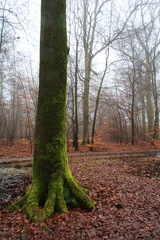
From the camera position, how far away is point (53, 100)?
340 cm

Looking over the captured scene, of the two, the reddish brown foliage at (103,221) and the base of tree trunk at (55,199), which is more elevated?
the base of tree trunk at (55,199)

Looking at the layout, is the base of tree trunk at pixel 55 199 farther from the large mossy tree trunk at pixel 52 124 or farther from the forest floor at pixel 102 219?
the forest floor at pixel 102 219

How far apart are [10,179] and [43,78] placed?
12.8ft

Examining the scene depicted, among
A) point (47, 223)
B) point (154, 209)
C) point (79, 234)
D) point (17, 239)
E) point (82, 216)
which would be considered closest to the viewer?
point (17, 239)

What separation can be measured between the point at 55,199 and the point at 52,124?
1597 millimetres

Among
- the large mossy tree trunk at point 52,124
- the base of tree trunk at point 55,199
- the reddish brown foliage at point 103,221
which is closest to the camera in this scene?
the reddish brown foliage at point 103,221

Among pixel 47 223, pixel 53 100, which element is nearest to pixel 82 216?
pixel 47 223

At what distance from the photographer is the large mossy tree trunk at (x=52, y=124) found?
3.20m

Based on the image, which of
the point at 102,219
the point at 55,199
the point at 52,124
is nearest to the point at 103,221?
the point at 102,219

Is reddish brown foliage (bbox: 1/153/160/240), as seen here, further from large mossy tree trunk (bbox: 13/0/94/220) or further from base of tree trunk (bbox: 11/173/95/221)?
large mossy tree trunk (bbox: 13/0/94/220)

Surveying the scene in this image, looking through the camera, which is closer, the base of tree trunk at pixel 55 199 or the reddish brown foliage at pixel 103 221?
the reddish brown foliage at pixel 103 221

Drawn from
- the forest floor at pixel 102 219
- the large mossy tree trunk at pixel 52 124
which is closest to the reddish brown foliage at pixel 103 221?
the forest floor at pixel 102 219

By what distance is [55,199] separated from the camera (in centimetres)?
304

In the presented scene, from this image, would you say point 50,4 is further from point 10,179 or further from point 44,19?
point 10,179
